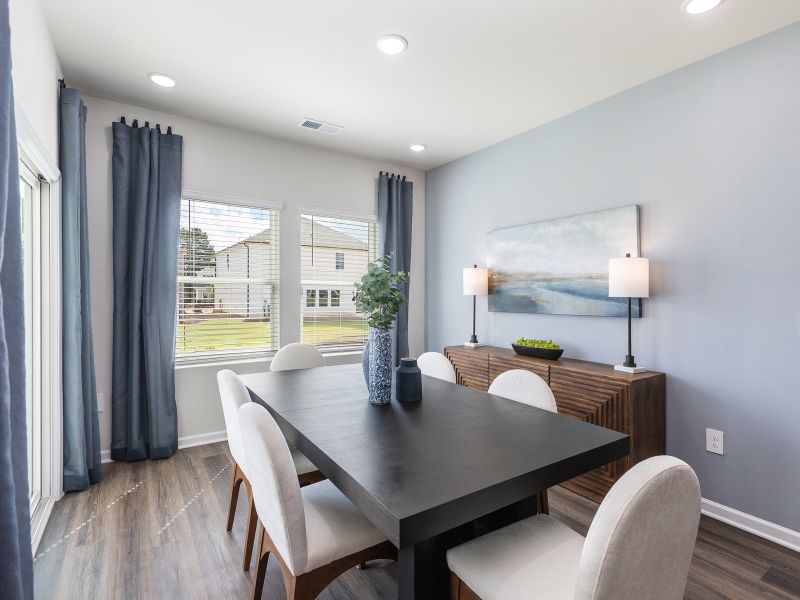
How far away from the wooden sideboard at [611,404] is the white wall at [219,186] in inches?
96.2

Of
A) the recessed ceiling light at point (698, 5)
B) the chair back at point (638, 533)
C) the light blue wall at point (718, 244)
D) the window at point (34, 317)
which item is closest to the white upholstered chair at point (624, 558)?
the chair back at point (638, 533)

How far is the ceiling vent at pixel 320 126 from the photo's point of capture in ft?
11.5

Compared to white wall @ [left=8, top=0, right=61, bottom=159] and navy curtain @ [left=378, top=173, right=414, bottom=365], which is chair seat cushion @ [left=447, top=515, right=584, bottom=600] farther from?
navy curtain @ [left=378, top=173, right=414, bottom=365]

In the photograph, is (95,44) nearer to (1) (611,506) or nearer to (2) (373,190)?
(2) (373,190)

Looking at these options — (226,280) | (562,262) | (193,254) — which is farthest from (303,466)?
(562,262)

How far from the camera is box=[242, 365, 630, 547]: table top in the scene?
1068 mm

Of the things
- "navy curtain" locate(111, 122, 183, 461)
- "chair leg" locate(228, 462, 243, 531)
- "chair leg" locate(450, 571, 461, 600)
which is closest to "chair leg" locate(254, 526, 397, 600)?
"chair leg" locate(450, 571, 461, 600)

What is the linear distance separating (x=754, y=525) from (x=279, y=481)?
2644mm

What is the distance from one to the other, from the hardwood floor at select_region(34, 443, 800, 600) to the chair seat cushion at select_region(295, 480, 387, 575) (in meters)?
0.56

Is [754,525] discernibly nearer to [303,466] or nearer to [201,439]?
[303,466]

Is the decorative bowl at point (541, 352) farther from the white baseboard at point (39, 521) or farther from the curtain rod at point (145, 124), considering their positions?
the curtain rod at point (145, 124)

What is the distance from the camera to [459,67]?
8.66ft

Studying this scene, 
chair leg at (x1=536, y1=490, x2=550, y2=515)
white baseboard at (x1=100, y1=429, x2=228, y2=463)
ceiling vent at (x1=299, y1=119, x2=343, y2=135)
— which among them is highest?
ceiling vent at (x1=299, y1=119, x2=343, y2=135)

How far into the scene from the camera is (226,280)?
3705 mm
